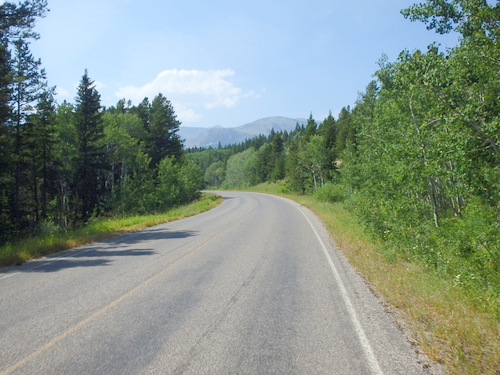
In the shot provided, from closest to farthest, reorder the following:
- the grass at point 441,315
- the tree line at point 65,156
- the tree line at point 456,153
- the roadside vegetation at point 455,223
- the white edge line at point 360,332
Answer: the white edge line at point 360,332
the grass at point 441,315
the roadside vegetation at point 455,223
the tree line at point 456,153
the tree line at point 65,156

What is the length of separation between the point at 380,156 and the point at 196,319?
41.5ft

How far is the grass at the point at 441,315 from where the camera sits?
153 inches

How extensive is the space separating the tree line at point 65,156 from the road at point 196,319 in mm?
13227

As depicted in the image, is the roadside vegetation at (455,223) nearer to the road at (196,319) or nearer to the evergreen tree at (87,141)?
the road at (196,319)

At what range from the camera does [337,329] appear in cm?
471

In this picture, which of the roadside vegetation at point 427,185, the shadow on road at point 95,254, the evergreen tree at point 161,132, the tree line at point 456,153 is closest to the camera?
the roadside vegetation at point 427,185

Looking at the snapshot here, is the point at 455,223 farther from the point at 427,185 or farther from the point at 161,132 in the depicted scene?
the point at 161,132

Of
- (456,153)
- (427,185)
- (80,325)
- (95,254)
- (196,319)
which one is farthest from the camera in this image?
(427,185)

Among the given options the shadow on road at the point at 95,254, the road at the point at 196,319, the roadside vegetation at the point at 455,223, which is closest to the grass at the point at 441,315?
the roadside vegetation at the point at 455,223

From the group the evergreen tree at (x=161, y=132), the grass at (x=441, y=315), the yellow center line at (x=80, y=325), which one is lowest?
the grass at (x=441, y=315)

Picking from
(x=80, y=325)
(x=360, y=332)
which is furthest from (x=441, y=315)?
(x=80, y=325)

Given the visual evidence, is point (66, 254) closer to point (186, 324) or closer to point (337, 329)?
point (186, 324)

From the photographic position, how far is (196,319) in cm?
505

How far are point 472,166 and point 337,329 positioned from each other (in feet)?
16.6
